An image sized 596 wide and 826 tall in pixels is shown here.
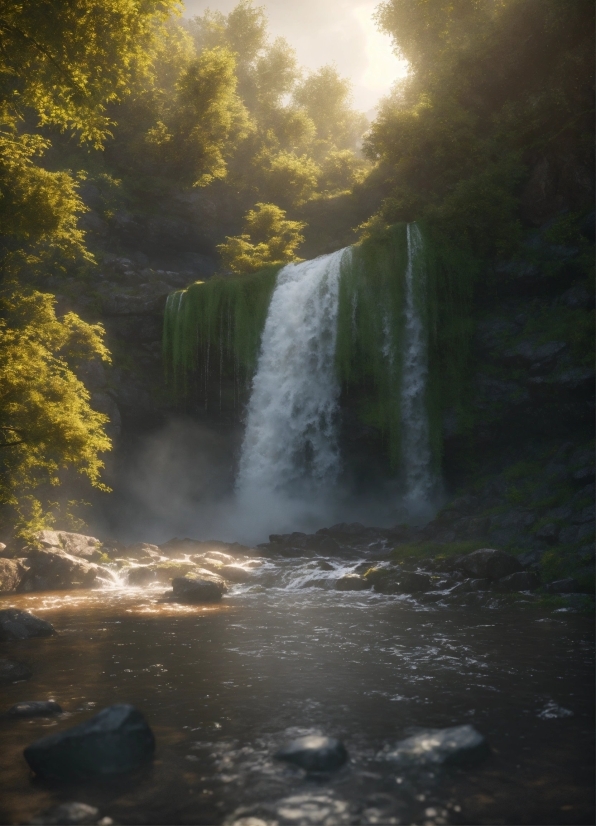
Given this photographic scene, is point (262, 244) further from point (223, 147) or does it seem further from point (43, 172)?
point (43, 172)

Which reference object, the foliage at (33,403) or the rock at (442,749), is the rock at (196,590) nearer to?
the foliage at (33,403)

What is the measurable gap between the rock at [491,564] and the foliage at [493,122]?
1391 centimetres

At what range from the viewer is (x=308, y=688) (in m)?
7.43

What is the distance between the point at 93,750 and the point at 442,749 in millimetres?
3044

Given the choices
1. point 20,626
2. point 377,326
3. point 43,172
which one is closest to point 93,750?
point 20,626

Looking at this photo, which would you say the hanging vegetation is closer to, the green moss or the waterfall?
the green moss

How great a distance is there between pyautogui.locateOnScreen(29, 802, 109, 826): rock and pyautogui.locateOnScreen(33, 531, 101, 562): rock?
14.0 m

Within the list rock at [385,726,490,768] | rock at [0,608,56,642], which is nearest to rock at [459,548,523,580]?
rock at [385,726,490,768]

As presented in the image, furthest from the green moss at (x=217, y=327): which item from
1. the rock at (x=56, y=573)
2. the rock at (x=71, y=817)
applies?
the rock at (x=71, y=817)

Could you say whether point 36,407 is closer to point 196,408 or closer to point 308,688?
point 308,688

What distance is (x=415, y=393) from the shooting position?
2367cm

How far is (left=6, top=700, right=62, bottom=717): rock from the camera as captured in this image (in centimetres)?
648

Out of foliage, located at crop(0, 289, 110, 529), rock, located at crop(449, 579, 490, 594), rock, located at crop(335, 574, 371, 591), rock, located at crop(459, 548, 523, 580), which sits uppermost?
foliage, located at crop(0, 289, 110, 529)

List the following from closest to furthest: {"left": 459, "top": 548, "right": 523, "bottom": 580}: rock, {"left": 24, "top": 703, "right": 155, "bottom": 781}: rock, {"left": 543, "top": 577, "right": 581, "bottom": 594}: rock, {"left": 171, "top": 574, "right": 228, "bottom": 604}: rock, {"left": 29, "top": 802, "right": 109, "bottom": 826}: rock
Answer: {"left": 29, "top": 802, "right": 109, "bottom": 826}: rock → {"left": 24, "top": 703, "right": 155, "bottom": 781}: rock → {"left": 543, "top": 577, "right": 581, "bottom": 594}: rock → {"left": 171, "top": 574, "right": 228, "bottom": 604}: rock → {"left": 459, "top": 548, "right": 523, "bottom": 580}: rock
